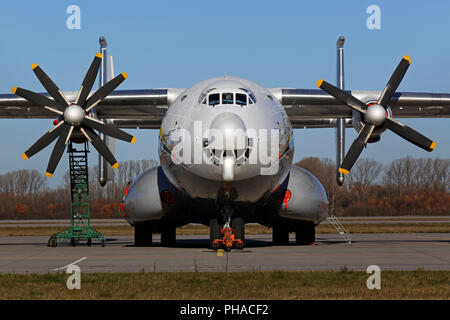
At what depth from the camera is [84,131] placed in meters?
16.2

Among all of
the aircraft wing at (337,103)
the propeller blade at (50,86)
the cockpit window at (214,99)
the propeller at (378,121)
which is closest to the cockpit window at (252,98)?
the cockpit window at (214,99)

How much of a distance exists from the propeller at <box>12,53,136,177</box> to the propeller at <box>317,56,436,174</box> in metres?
5.32

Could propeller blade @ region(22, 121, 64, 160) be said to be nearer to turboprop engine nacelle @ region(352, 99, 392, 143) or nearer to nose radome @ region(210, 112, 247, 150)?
nose radome @ region(210, 112, 247, 150)

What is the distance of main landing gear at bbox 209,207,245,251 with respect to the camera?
1354 cm

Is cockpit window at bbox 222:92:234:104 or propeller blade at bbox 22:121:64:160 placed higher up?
cockpit window at bbox 222:92:234:104

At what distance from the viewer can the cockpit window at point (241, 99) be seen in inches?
516

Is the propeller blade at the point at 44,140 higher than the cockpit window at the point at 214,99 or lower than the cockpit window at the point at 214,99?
lower

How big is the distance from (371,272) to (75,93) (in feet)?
38.1

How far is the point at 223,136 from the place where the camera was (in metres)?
12.0

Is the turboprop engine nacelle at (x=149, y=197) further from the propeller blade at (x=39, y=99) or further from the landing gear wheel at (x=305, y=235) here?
the landing gear wheel at (x=305, y=235)

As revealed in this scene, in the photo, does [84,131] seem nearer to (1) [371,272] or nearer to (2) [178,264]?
(2) [178,264]

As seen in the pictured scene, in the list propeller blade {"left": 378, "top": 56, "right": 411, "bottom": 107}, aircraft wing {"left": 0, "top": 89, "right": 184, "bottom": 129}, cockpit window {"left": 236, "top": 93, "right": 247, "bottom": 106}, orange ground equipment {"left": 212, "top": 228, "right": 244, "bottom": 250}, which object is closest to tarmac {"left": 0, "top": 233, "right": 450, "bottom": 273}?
orange ground equipment {"left": 212, "top": 228, "right": 244, "bottom": 250}

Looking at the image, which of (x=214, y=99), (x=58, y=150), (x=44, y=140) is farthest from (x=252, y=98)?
(x=44, y=140)

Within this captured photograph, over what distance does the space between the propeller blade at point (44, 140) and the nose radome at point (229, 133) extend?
5.51 m
